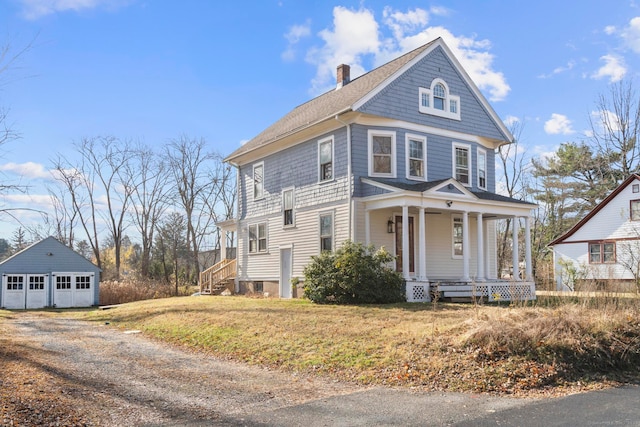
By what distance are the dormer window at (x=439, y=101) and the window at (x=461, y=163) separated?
1188 mm

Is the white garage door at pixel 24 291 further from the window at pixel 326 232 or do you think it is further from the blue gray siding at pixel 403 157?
the blue gray siding at pixel 403 157

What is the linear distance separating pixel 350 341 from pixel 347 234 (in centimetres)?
806

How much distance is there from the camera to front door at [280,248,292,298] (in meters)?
21.4

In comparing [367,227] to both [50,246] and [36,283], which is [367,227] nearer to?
[50,246]

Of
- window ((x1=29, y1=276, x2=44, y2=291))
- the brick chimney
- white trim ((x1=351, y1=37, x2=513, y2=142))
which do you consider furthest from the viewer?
window ((x1=29, y1=276, x2=44, y2=291))

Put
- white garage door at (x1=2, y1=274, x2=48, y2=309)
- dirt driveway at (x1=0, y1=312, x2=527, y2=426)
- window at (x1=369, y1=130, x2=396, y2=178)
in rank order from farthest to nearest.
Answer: white garage door at (x1=2, y1=274, x2=48, y2=309), window at (x1=369, y1=130, x2=396, y2=178), dirt driveway at (x1=0, y1=312, x2=527, y2=426)

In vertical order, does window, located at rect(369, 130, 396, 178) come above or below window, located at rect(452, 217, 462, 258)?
above

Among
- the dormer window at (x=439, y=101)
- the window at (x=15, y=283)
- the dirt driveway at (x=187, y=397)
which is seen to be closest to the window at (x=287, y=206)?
the dormer window at (x=439, y=101)

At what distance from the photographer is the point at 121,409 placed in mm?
6832

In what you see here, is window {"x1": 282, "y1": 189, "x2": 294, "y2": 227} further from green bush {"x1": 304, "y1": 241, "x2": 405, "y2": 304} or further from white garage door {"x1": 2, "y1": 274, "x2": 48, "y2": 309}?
white garage door {"x1": 2, "y1": 274, "x2": 48, "y2": 309}

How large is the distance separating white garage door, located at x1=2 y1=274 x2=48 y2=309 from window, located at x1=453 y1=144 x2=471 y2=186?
69.9ft

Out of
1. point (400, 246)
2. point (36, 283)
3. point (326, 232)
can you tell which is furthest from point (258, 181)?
point (36, 283)

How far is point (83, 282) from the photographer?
29.1 metres

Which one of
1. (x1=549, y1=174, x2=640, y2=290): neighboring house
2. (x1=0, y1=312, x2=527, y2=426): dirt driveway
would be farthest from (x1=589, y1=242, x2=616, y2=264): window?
(x1=0, y1=312, x2=527, y2=426): dirt driveway
